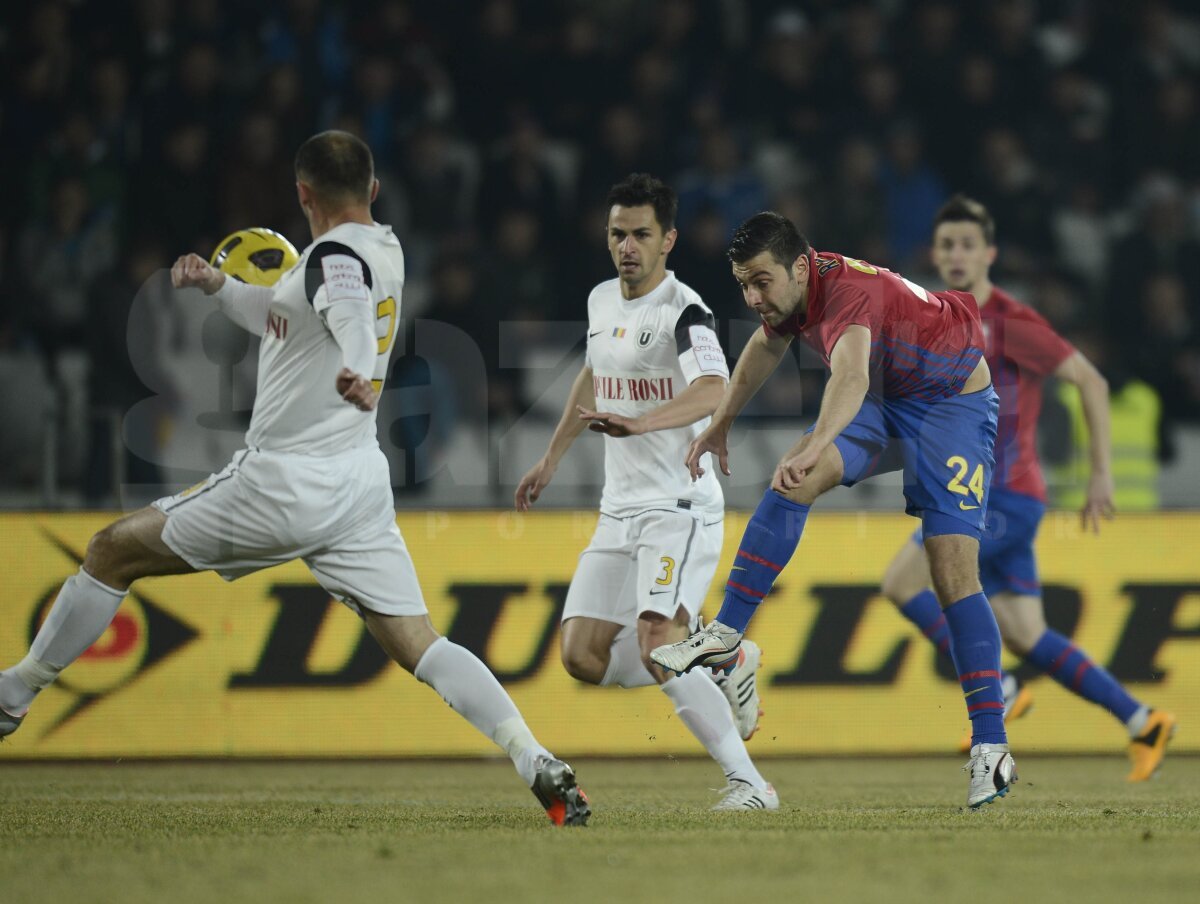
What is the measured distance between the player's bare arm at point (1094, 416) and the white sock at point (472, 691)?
333cm

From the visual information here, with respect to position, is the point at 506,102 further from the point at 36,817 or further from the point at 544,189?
the point at 36,817

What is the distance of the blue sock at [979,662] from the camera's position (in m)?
5.53

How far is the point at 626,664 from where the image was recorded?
609 cm

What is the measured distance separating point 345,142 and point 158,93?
284 inches

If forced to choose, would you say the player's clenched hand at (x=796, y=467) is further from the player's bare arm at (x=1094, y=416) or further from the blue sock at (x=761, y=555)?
the player's bare arm at (x=1094, y=416)

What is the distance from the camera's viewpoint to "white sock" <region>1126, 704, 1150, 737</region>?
7.23 meters

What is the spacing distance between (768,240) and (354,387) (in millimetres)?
1512

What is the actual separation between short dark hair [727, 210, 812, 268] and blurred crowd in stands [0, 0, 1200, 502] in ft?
14.9

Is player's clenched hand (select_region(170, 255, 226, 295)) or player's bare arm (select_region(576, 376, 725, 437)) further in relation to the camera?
player's bare arm (select_region(576, 376, 725, 437))

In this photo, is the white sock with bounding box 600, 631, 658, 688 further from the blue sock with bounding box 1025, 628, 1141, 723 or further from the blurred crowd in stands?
the blurred crowd in stands

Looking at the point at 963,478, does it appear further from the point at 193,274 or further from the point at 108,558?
the point at 108,558

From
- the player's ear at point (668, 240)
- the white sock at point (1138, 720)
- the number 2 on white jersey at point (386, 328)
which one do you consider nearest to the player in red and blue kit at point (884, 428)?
the player's ear at point (668, 240)

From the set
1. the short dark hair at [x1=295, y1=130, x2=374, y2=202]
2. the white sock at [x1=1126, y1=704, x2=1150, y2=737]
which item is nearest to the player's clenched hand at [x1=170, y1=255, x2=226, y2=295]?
the short dark hair at [x1=295, y1=130, x2=374, y2=202]

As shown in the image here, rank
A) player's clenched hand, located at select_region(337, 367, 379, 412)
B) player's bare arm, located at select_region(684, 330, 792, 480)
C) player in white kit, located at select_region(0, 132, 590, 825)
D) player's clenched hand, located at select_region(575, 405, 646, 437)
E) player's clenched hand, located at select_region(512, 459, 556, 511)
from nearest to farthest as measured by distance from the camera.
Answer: player's clenched hand, located at select_region(337, 367, 379, 412) → player in white kit, located at select_region(0, 132, 590, 825) → player's clenched hand, located at select_region(575, 405, 646, 437) → player's bare arm, located at select_region(684, 330, 792, 480) → player's clenched hand, located at select_region(512, 459, 556, 511)
